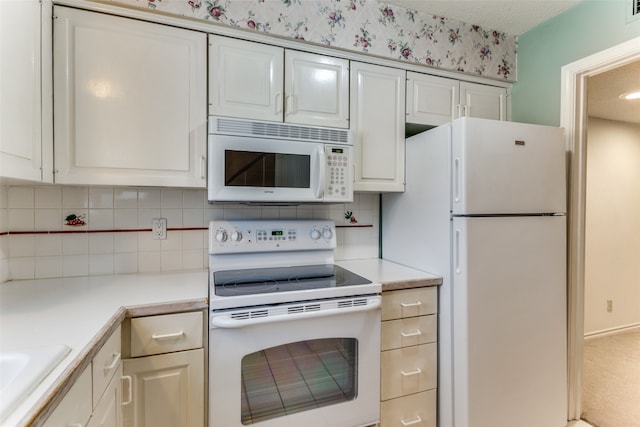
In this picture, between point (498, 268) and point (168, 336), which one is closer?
point (168, 336)

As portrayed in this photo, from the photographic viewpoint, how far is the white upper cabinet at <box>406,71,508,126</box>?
1.97 metres

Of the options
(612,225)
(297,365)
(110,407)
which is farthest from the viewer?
(612,225)

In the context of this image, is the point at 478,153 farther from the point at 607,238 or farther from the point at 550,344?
the point at 607,238

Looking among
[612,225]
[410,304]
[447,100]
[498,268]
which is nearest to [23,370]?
[410,304]

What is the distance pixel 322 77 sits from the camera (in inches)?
69.7

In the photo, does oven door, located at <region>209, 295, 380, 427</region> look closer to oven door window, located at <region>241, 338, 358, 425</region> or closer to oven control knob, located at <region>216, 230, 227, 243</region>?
oven door window, located at <region>241, 338, 358, 425</region>

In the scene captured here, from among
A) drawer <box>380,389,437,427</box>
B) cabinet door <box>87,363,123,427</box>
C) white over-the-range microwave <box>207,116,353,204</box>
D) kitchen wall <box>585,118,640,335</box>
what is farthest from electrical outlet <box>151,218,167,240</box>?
kitchen wall <box>585,118,640,335</box>

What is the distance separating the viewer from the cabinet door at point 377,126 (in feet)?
6.07

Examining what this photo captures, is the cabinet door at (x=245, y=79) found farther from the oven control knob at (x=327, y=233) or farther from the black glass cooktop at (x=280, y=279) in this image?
the black glass cooktop at (x=280, y=279)

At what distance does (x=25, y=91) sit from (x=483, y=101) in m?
2.38

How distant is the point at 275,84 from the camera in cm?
169

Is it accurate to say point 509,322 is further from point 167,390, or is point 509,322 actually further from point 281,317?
point 167,390

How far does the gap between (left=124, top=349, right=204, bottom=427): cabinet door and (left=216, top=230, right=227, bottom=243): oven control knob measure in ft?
2.02

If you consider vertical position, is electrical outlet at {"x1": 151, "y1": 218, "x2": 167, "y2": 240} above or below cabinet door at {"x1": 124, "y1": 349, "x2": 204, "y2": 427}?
above
